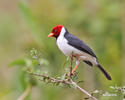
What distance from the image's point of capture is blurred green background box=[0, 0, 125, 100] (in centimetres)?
418

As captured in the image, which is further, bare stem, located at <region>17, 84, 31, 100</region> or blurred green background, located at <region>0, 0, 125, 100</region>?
blurred green background, located at <region>0, 0, 125, 100</region>

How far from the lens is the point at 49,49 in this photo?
4402 mm

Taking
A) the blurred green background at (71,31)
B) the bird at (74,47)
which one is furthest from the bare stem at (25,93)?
the bird at (74,47)

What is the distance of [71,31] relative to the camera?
4.50m

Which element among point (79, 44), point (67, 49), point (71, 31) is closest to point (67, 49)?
point (67, 49)

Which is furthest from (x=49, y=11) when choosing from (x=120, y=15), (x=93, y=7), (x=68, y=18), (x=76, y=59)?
(x=76, y=59)

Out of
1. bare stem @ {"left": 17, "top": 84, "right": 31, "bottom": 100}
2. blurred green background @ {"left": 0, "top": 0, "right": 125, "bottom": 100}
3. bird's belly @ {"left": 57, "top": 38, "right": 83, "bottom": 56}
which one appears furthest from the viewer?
blurred green background @ {"left": 0, "top": 0, "right": 125, "bottom": 100}

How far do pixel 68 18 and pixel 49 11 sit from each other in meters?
0.26

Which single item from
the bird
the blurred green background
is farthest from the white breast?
the blurred green background

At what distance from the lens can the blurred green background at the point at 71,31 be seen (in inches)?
164

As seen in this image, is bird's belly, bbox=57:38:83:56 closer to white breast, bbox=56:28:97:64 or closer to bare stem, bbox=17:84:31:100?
white breast, bbox=56:28:97:64

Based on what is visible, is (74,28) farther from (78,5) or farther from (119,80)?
(119,80)

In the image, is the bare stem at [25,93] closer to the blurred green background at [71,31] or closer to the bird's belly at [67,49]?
the blurred green background at [71,31]

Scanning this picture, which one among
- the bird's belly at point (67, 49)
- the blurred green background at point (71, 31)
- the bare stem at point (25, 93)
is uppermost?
the blurred green background at point (71, 31)
